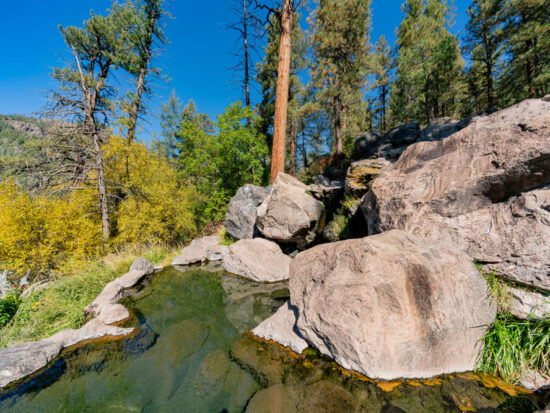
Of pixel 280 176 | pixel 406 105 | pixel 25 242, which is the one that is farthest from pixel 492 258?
pixel 406 105

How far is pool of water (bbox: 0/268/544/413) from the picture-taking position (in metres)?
2.06

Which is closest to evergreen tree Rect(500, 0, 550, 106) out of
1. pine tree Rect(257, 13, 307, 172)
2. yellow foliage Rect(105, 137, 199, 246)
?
pine tree Rect(257, 13, 307, 172)

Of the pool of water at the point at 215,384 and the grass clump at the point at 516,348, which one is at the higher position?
the grass clump at the point at 516,348

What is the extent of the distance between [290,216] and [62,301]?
18.8 ft

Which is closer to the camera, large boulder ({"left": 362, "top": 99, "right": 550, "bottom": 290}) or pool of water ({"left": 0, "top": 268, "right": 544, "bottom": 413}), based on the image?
pool of water ({"left": 0, "top": 268, "right": 544, "bottom": 413})

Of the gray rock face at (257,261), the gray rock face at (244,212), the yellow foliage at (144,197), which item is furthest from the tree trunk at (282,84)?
the yellow foliage at (144,197)

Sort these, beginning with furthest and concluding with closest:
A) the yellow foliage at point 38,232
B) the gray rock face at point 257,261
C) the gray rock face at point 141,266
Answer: the gray rock face at point 141,266, the gray rock face at point 257,261, the yellow foliage at point 38,232

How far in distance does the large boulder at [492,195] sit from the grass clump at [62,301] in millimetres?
6498

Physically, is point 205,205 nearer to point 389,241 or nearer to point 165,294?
point 165,294

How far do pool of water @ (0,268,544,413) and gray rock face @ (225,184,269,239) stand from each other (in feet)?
14.4

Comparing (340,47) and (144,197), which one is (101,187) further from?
(340,47)

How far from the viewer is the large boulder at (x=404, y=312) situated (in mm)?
2318

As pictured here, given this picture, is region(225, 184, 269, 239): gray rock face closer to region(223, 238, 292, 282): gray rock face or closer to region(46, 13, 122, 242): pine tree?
region(223, 238, 292, 282): gray rock face

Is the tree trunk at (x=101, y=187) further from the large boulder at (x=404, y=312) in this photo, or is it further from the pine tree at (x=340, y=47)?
the pine tree at (x=340, y=47)
